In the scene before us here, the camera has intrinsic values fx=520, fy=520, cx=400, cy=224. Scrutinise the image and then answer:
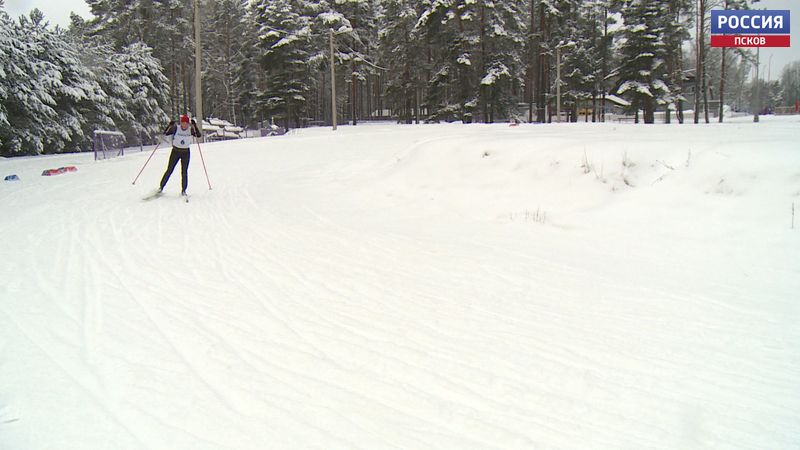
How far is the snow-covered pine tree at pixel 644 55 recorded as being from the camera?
3759 centimetres

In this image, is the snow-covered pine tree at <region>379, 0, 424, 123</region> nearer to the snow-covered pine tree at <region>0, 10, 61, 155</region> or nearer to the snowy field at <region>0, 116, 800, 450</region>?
the snow-covered pine tree at <region>0, 10, 61, 155</region>

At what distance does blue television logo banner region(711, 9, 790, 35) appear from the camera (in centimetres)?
2861

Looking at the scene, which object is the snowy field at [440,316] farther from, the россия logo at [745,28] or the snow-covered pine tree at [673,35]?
the snow-covered pine tree at [673,35]

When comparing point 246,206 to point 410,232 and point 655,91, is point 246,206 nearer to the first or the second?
point 410,232

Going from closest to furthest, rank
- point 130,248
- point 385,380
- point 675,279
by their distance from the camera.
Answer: point 385,380, point 675,279, point 130,248

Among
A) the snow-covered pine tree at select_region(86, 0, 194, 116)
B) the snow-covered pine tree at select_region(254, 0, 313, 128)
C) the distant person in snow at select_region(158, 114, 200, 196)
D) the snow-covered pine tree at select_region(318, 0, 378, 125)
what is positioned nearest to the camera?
the distant person in snow at select_region(158, 114, 200, 196)

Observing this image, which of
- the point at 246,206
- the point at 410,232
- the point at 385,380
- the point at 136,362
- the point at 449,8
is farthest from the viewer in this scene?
the point at 449,8

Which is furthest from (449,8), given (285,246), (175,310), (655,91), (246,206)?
(175,310)

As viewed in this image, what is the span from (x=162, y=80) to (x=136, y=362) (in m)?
41.6

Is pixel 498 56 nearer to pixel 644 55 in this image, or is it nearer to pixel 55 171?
pixel 644 55

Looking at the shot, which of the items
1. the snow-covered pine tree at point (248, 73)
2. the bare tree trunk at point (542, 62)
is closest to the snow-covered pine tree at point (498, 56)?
the bare tree trunk at point (542, 62)

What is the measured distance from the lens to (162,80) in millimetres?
40000

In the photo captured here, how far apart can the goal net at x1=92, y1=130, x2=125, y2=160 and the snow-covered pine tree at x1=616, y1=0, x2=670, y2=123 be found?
34.0 m

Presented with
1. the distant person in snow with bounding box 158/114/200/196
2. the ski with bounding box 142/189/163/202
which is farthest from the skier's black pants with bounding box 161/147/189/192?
the ski with bounding box 142/189/163/202
